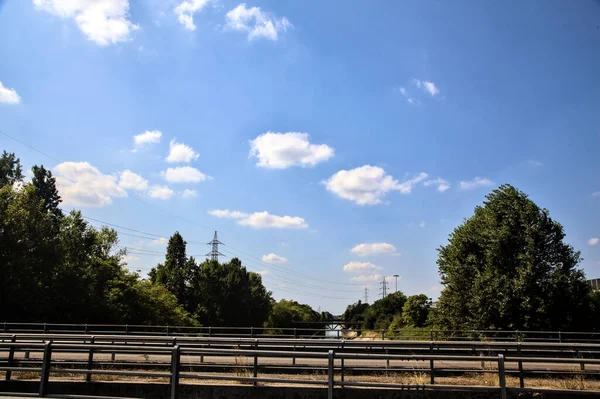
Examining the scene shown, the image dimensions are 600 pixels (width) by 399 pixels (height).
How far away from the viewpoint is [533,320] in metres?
28.2

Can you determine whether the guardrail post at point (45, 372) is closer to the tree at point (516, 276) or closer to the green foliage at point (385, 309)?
the tree at point (516, 276)

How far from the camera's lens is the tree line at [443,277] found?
93.5 ft

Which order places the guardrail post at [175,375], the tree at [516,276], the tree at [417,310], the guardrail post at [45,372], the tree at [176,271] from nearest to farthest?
the guardrail post at [175,375], the guardrail post at [45,372], the tree at [516,276], the tree at [417,310], the tree at [176,271]

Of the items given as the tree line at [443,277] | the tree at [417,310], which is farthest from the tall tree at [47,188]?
the tree at [417,310]

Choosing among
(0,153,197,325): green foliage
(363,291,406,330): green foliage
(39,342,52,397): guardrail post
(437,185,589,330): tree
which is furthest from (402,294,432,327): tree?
(39,342,52,397): guardrail post

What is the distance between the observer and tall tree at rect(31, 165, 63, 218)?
261ft

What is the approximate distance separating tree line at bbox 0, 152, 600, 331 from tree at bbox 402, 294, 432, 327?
130 millimetres

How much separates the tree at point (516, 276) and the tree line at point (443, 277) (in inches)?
2.5

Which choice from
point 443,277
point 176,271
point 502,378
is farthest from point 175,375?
point 176,271

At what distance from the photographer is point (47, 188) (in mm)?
80562

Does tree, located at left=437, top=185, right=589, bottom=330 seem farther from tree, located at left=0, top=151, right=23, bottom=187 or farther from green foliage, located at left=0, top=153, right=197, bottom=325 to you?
tree, located at left=0, top=151, right=23, bottom=187

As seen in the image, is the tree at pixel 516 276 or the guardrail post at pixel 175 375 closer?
the guardrail post at pixel 175 375

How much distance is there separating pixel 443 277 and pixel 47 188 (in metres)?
72.8

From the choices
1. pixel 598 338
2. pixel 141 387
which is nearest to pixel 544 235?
pixel 598 338
